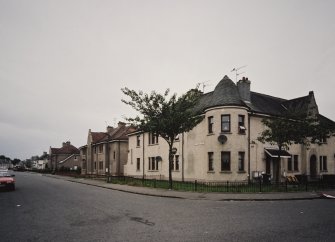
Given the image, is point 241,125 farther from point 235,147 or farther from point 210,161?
point 210,161

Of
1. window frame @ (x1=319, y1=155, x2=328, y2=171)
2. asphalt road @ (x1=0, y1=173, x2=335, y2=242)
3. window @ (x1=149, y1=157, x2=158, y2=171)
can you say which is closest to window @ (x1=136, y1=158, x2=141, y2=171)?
window @ (x1=149, y1=157, x2=158, y2=171)

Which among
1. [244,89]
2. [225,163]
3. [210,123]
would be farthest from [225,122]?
[244,89]

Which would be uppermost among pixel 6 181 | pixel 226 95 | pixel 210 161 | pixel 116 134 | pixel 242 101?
pixel 226 95

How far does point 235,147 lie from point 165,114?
8029 mm

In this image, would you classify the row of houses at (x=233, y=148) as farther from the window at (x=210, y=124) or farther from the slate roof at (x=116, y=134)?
the slate roof at (x=116, y=134)

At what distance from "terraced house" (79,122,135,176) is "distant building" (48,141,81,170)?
35211 mm

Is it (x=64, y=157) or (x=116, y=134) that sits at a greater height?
(x=116, y=134)

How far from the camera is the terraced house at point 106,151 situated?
166 ft

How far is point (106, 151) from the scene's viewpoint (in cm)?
5297

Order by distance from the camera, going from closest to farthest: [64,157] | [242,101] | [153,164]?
[242,101] < [153,164] < [64,157]

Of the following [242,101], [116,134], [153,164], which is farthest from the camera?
[116,134]

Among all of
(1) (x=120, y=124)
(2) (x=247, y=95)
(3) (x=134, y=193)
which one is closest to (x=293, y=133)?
(2) (x=247, y=95)

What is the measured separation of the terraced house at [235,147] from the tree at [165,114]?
13.3 feet

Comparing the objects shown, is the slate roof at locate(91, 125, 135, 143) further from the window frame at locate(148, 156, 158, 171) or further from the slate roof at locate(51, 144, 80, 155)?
the slate roof at locate(51, 144, 80, 155)
